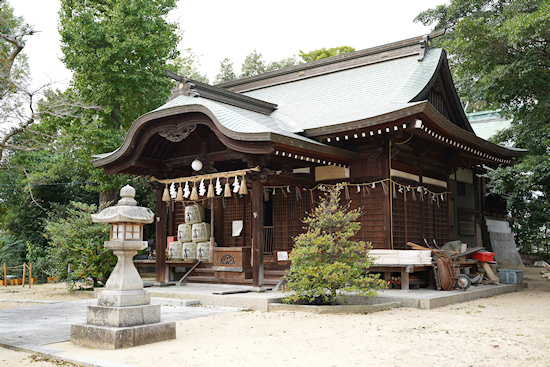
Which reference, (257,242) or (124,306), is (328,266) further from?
(124,306)

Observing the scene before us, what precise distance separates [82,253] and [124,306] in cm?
712

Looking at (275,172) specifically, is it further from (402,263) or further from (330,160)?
(402,263)

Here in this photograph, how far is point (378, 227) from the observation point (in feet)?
38.4

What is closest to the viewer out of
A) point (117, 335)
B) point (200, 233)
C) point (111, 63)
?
point (117, 335)

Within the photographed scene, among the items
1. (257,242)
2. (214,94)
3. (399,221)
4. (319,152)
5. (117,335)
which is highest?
(214,94)

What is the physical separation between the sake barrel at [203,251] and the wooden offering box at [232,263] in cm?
42

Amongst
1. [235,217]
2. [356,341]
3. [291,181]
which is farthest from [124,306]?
Result: [235,217]

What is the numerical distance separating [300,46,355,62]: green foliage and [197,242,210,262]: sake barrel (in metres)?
23.6

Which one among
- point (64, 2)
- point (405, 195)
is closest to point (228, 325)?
point (405, 195)

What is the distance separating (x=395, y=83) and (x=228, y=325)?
29.3 feet

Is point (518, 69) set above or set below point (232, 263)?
above

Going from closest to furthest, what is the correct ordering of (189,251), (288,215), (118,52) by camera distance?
1. (288,215)
2. (189,251)
3. (118,52)

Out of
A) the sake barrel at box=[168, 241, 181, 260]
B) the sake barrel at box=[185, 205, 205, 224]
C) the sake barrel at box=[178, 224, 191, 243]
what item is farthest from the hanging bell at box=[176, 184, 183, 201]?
the sake barrel at box=[168, 241, 181, 260]

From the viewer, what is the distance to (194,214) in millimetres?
13531
